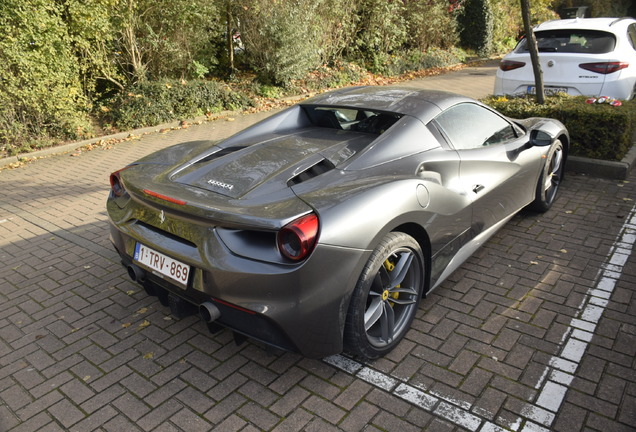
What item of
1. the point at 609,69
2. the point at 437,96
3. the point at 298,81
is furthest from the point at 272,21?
the point at 437,96

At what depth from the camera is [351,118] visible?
377cm

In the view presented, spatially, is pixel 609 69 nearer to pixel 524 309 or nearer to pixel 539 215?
pixel 539 215

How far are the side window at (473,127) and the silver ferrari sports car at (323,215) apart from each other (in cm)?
2

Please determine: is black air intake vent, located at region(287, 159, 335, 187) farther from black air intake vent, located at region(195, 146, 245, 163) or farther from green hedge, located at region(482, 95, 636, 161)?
green hedge, located at region(482, 95, 636, 161)

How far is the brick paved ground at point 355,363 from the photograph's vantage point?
8.31 ft

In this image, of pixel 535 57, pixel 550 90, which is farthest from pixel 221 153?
pixel 550 90

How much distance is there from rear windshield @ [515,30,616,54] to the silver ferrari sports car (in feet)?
13.9

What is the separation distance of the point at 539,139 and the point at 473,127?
762mm

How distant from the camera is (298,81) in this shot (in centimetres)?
1274

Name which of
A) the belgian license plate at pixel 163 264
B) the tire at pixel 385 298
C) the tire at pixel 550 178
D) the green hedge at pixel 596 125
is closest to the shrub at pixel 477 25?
the green hedge at pixel 596 125

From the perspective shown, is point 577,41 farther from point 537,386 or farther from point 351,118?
point 537,386

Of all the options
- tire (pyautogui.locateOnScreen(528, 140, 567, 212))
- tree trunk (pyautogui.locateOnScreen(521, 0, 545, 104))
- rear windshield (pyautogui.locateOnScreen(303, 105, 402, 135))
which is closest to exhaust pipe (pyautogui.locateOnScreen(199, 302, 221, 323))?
rear windshield (pyautogui.locateOnScreen(303, 105, 402, 135))

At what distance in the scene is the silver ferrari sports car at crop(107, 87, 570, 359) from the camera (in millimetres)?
2424

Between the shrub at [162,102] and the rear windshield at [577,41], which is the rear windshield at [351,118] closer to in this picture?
the rear windshield at [577,41]
